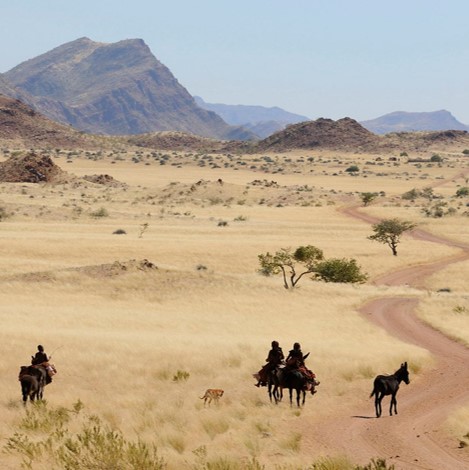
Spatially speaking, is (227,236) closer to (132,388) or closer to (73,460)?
(132,388)

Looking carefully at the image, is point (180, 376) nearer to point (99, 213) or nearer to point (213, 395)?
point (213, 395)

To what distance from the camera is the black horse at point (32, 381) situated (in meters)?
17.6

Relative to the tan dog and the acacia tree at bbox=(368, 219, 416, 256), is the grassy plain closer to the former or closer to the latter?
the tan dog

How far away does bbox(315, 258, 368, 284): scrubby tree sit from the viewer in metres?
51.1

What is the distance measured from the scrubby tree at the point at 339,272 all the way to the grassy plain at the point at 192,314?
263 cm

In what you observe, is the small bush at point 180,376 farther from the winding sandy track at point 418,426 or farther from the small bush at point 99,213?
the small bush at point 99,213

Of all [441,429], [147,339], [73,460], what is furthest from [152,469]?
[147,339]

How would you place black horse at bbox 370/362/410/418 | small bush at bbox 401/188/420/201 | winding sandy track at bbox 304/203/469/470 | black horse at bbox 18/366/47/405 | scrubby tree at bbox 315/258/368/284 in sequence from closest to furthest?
1. winding sandy track at bbox 304/203/469/470
2. black horse at bbox 370/362/410/418
3. black horse at bbox 18/366/47/405
4. scrubby tree at bbox 315/258/368/284
5. small bush at bbox 401/188/420/201

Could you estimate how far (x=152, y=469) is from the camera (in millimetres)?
13039

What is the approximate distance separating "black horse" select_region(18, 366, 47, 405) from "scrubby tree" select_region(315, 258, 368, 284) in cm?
3450

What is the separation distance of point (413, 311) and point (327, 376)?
16269 millimetres

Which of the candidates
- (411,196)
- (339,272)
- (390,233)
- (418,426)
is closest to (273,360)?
(418,426)

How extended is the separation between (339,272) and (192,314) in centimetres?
1872

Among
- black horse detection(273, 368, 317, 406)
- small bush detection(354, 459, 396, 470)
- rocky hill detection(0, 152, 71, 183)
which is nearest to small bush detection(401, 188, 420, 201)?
rocky hill detection(0, 152, 71, 183)
